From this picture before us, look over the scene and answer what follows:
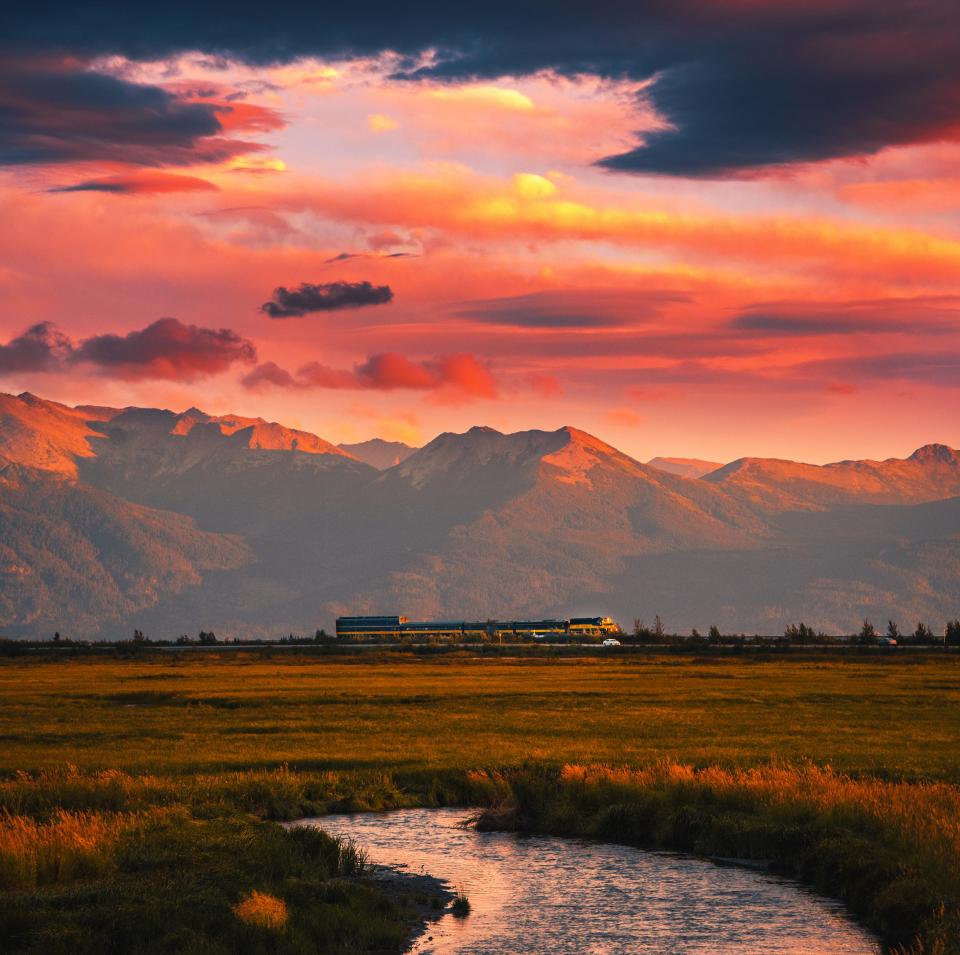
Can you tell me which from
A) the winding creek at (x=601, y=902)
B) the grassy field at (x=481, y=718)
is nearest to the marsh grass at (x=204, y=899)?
the winding creek at (x=601, y=902)

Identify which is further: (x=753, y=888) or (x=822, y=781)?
(x=822, y=781)

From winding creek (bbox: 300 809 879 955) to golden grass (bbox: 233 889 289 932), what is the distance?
348 cm

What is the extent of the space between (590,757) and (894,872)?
914 inches

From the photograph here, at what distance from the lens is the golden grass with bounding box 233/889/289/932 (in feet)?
107

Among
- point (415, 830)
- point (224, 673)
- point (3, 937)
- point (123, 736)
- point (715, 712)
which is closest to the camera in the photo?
point (3, 937)

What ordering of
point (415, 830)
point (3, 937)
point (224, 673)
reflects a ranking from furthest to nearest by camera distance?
point (224, 673)
point (415, 830)
point (3, 937)

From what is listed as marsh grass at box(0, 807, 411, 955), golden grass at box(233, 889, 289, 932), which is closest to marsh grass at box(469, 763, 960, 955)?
marsh grass at box(0, 807, 411, 955)

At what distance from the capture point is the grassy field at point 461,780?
35.4 metres

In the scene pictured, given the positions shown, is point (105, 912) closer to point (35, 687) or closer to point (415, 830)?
point (415, 830)

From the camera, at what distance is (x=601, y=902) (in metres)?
37.2

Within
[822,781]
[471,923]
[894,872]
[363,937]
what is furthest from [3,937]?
[822,781]

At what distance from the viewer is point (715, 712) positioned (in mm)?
82688

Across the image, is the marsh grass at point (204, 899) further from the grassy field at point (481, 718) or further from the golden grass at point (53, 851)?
the grassy field at point (481, 718)

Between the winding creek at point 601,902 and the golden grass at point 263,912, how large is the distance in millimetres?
3481
